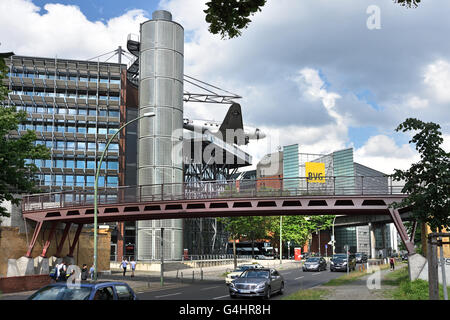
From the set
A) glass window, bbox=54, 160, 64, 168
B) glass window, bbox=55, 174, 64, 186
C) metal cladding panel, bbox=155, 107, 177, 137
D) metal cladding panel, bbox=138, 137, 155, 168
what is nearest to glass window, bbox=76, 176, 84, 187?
glass window, bbox=55, 174, 64, 186

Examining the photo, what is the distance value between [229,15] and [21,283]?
27.0 metres

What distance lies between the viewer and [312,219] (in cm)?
8331

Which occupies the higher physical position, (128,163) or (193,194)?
(128,163)

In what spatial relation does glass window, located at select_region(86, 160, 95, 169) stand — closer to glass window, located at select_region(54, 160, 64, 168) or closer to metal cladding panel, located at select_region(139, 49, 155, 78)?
glass window, located at select_region(54, 160, 64, 168)

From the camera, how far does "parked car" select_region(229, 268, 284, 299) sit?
22.9 meters

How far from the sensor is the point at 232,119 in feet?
286

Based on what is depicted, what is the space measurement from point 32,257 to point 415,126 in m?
31.3

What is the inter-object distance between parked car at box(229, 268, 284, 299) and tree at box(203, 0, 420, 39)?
16.7m

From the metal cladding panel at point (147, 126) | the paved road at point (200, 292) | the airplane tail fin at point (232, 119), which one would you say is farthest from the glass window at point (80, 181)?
the paved road at point (200, 292)

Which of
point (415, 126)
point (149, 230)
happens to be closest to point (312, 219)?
point (149, 230)

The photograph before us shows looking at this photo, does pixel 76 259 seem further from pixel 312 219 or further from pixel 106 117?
pixel 312 219

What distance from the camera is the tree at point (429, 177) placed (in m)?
17.9

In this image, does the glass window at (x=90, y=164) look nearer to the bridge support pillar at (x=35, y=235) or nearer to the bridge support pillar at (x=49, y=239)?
the bridge support pillar at (x=49, y=239)

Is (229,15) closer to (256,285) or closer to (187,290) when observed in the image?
(256,285)
